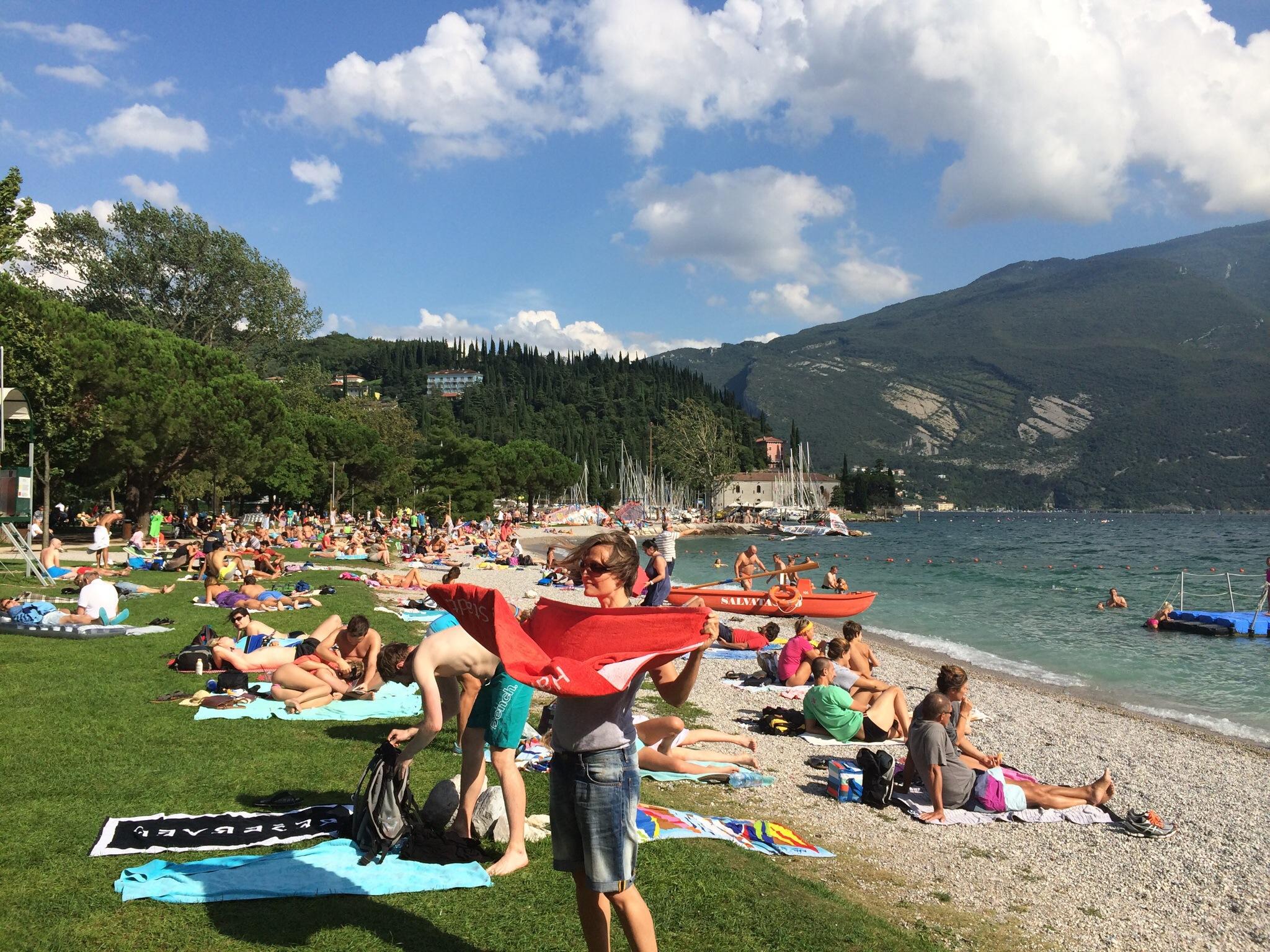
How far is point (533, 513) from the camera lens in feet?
318

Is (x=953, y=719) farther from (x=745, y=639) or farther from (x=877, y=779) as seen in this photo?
(x=745, y=639)

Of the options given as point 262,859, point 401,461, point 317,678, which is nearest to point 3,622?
point 317,678

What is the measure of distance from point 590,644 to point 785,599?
18858 millimetres

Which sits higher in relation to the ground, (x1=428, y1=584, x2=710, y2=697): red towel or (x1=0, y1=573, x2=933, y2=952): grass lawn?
(x1=428, y1=584, x2=710, y2=697): red towel

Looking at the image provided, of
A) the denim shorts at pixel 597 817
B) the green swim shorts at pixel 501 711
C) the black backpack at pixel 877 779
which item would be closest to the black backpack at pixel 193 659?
the green swim shorts at pixel 501 711

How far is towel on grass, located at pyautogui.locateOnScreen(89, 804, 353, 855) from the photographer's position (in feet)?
15.2

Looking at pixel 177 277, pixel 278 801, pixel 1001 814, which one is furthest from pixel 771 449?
pixel 278 801

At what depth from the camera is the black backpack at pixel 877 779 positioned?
743 centimetres

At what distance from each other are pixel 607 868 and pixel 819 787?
5.38m

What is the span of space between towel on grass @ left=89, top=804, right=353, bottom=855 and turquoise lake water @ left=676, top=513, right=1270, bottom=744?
1302 cm

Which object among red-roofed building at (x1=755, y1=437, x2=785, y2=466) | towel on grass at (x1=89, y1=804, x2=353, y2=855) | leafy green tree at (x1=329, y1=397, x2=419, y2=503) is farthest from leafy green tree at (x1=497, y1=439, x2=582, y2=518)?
towel on grass at (x1=89, y1=804, x2=353, y2=855)

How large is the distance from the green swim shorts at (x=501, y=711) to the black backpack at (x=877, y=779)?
13.0ft

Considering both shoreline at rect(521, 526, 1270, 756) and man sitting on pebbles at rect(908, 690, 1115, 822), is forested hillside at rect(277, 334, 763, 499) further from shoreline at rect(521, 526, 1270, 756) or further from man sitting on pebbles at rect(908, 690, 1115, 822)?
man sitting on pebbles at rect(908, 690, 1115, 822)

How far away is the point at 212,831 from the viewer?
489 cm
